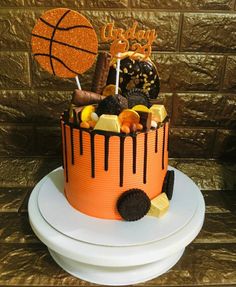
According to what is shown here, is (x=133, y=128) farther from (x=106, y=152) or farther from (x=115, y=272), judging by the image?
(x=115, y=272)

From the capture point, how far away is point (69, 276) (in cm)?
76

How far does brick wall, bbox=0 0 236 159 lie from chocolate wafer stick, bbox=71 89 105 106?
41 cm

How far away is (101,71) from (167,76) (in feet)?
1.45

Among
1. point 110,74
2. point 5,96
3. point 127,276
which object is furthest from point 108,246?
point 5,96

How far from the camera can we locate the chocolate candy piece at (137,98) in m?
0.80

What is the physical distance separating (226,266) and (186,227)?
0.47 feet

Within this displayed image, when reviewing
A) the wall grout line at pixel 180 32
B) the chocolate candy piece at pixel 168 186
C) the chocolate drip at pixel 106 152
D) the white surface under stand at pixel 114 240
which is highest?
the wall grout line at pixel 180 32

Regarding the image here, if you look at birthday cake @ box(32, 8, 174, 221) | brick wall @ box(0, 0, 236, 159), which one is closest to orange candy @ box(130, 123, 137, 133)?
birthday cake @ box(32, 8, 174, 221)

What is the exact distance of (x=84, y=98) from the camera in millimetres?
803

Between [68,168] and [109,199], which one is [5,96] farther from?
[109,199]

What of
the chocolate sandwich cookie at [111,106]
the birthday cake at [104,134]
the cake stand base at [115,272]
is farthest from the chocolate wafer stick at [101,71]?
the cake stand base at [115,272]

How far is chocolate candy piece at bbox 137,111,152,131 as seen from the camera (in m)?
0.74

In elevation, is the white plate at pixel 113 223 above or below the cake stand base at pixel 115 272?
above

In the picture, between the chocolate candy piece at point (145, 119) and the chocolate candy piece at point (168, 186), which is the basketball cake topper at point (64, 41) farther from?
the chocolate candy piece at point (168, 186)
